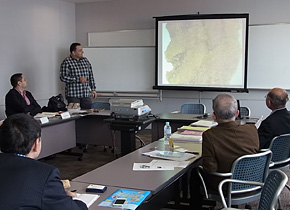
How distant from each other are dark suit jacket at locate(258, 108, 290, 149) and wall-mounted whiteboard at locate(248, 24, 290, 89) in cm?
356

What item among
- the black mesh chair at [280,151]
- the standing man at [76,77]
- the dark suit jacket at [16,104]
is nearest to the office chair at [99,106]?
the standing man at [76,77]

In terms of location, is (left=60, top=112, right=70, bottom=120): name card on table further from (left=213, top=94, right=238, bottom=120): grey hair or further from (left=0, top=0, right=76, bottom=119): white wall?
(left=213, top=94, right=238, bottom=120): grey hair

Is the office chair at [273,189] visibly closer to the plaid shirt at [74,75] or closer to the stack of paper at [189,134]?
the stack of paper at [189,134]

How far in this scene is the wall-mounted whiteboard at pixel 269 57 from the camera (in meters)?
6.82

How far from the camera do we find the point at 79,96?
22.4ft

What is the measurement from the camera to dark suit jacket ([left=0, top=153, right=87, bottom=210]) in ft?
4.92

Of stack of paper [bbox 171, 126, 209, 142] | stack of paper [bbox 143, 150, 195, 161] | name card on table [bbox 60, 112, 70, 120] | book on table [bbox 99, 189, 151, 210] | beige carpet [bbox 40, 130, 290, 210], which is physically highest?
name card on table [bbox 60, 112, 70, 120]

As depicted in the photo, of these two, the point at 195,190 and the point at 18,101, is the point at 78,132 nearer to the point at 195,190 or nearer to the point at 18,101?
the point at 18,101

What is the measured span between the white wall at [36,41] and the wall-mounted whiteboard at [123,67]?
75cm

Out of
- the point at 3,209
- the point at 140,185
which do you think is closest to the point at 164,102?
the point at 140,185

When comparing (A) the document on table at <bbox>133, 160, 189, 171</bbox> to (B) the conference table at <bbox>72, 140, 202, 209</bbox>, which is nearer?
(B) the conference table at <bbox>72, 140, 202, 209</bbox>

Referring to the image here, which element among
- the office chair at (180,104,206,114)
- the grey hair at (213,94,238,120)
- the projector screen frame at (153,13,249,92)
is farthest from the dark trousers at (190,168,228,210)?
the projector screen frame at (153,13,249,92)

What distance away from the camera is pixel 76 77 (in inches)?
267

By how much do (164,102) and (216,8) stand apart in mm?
2264
